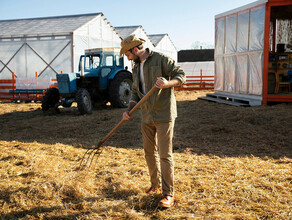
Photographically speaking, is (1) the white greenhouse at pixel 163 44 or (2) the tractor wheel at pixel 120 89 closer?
(2) the tractor wheel at pixel 120 89

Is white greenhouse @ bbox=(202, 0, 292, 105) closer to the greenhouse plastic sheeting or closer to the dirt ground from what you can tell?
the greenhouse plastic sheeting

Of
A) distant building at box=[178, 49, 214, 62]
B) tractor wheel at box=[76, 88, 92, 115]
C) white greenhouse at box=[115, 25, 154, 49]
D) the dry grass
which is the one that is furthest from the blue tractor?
distant building at box=[178, 49, 214, 62]

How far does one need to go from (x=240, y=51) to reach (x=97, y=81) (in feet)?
17.4

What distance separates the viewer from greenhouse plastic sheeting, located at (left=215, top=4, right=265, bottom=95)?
33.4 feet

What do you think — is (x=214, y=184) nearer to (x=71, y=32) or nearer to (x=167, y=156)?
(x=167, y=156)

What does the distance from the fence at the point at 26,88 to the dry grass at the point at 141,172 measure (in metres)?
6.48

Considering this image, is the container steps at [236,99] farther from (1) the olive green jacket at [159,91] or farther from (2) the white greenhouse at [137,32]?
(2) the white greenhouse at [137,32]

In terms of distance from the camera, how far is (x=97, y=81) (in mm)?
10930

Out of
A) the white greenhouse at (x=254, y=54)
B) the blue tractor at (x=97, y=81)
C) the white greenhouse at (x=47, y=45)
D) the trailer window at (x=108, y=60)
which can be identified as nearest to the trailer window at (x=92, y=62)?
the blue tractor at (x=97, y=81)

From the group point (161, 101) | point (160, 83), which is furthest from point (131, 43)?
point (161, 101)

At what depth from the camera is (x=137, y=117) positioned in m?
9.29

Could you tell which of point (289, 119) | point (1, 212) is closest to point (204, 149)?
point (289, 119)

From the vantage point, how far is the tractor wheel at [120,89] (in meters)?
10.8

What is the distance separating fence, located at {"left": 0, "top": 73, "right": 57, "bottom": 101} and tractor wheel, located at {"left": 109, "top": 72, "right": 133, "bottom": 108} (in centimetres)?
467
